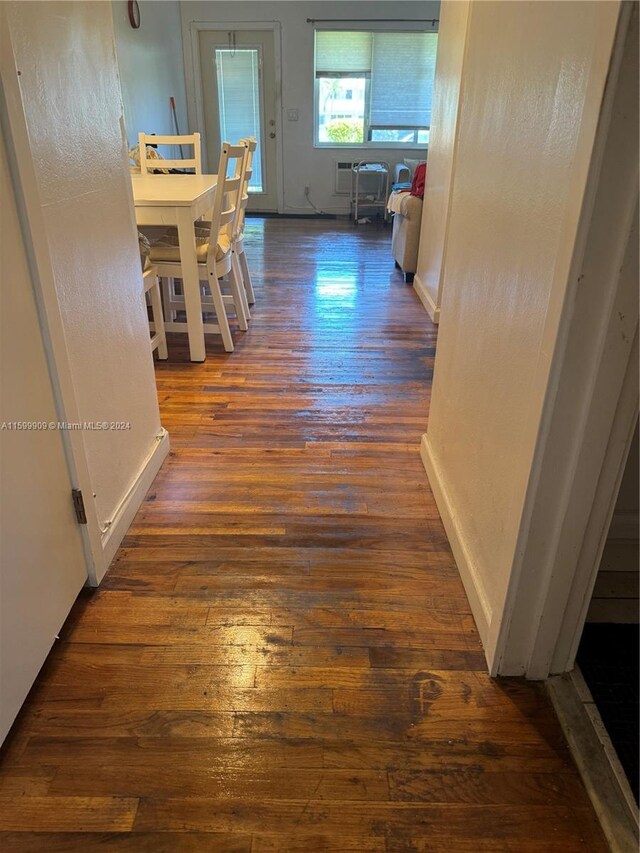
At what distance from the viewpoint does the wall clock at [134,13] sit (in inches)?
210

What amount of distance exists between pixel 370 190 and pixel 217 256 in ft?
17.3

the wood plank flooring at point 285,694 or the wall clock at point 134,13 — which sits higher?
the wall clock at point 134,13

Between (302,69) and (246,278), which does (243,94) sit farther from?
(246,278)

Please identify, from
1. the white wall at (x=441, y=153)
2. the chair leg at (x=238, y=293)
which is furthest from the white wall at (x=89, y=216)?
the white wall at (x=441, y=153)

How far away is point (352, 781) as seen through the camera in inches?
44.6

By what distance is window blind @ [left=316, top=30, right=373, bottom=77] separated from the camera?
7113 mm

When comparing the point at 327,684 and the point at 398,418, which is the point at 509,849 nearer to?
the point at 327,684

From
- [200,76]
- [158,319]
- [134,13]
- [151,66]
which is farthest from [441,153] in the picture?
[200,76]

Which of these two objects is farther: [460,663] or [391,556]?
[391,556]

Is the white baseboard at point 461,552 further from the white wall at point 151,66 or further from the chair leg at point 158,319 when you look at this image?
the white wall at point 151,66

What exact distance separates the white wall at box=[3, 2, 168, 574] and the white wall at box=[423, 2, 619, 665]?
102cm

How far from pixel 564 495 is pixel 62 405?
1.14 meters

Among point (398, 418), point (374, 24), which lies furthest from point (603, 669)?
point (374, 24)
